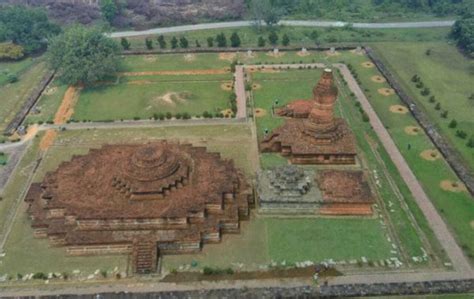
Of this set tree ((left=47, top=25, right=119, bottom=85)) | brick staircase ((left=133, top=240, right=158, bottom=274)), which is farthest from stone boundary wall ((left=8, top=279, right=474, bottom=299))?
tree ((left=47, top=25, right=119, bottom=85))

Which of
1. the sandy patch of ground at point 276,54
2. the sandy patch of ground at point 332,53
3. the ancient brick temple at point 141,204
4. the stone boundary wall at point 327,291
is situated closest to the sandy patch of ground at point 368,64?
the sandy patch of ground at point 332,53

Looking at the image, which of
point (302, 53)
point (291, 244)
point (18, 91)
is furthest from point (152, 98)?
point (291, 244)

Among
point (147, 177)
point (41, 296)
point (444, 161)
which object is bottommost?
point (444, 161)

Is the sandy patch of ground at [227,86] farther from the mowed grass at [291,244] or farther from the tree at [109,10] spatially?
the tree at [109,10]

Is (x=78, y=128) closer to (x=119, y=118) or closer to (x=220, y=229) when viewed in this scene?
(x=119, y=118)

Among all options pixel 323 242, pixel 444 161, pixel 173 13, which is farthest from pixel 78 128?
pixel 173 13

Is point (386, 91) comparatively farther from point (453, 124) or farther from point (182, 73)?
point (182, 73)
